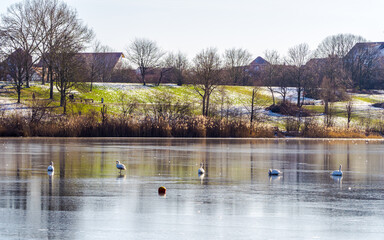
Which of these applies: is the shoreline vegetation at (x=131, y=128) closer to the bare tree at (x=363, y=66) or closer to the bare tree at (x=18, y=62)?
the bare tree at (x=18, y=62)

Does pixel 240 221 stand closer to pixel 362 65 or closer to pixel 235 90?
pixel 235 90

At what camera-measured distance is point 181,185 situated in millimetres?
16750

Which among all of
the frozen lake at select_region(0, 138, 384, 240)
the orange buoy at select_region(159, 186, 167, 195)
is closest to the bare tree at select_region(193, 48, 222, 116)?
the frozen lake at select_region(0, 138, 384, 240)

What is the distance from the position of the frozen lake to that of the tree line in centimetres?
4487

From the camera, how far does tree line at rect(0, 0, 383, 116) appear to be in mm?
70438

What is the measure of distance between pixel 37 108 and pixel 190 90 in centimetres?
5549

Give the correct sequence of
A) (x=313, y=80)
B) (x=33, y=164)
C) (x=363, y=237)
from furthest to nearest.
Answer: (x=313, y=80) < (x=33, y=164) < (x=363, y=237)

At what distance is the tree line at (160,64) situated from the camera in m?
70.4

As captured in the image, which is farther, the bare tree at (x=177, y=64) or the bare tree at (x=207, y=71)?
the bare tree at (x=177, y=64)

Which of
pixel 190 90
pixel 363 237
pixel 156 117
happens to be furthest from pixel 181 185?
pixel 190 90

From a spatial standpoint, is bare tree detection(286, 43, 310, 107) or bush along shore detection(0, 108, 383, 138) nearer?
bush along shore detection(0, 108, 383, 138)

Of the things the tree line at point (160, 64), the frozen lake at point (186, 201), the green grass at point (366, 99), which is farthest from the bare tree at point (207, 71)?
the frozen lake at point (186, 201)

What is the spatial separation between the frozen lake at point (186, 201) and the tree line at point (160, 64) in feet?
147

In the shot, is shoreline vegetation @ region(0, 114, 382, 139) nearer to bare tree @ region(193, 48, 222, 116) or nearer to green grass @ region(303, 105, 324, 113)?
bare tree @ region(193, 48, 222, 116)
